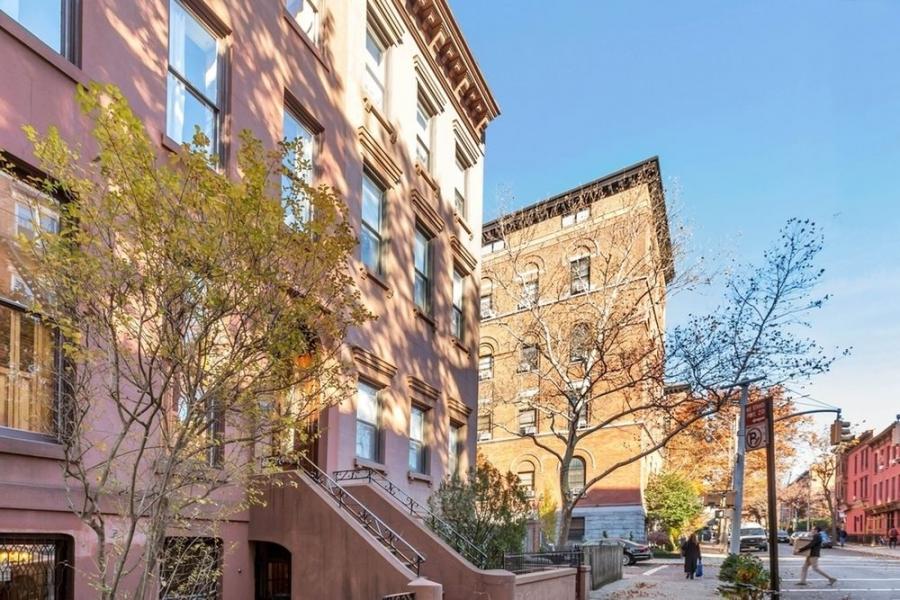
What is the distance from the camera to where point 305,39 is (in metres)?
11.9

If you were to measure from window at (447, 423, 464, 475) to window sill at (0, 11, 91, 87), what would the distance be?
12.9m

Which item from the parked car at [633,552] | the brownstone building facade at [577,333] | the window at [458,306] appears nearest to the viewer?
the window at [458,306]

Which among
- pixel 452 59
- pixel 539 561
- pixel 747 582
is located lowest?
pixel 747 582

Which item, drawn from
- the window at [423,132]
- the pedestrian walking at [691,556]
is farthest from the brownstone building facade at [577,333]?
the window at [423,132]

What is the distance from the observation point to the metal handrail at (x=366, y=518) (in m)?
9.67

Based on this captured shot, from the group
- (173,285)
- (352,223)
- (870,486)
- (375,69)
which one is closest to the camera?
(173,285)

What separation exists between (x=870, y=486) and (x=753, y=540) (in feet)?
134

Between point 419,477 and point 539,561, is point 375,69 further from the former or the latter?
point 539,561

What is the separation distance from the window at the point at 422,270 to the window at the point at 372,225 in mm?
1648

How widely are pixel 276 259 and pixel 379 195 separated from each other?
32.3 ft

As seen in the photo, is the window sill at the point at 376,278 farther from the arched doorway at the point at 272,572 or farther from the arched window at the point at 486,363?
the arched window at the point at 486,363

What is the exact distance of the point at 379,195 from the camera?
1462cm

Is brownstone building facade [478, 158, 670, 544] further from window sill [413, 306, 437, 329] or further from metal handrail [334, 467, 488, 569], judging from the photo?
metal handrail [334, 467, 488, 569]

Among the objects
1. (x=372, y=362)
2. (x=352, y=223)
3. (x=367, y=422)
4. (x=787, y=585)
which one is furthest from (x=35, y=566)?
(x=787, y=585)
